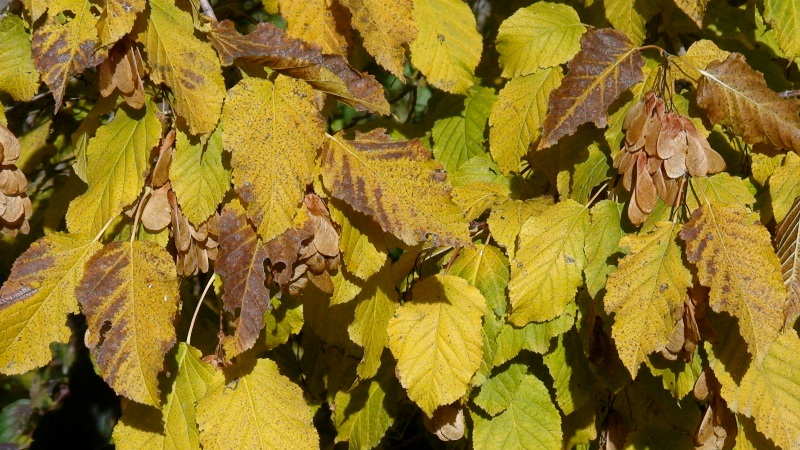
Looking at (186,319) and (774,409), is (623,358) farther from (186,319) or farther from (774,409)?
(186,319)

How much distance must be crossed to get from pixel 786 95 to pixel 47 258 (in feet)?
4.05

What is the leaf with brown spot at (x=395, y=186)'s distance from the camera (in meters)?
1.13

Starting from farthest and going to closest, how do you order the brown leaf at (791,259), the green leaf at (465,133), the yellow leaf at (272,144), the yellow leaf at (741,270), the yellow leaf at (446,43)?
1. the green leaf at (465,133)
2. the yellow leaf at (446,43)
3. the brown leaf at (791,259)
4. the yellow leaf at (741,270)
5. the yellow leaf at (272,144)

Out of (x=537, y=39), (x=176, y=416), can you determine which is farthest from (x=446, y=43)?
(x=176, y=416)

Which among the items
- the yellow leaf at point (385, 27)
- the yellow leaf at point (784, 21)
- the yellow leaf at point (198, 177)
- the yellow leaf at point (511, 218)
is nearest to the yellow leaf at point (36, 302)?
the yellow leaf at point (198, 177)

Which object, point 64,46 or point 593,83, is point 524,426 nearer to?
point 593,83

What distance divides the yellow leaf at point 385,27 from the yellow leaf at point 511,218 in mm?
340

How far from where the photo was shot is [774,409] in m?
1.35

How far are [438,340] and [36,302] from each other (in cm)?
62

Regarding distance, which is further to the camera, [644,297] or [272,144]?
[644,297]

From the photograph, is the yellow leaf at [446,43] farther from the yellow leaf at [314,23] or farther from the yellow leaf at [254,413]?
the yellow leaf at [254,413]

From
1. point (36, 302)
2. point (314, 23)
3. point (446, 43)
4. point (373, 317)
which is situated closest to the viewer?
point (36, 302)

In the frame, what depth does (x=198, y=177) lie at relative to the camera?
1255mm

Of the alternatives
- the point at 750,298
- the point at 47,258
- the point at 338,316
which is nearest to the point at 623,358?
the point at 750,298
